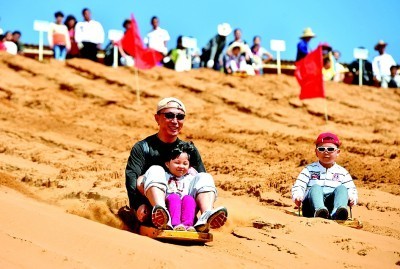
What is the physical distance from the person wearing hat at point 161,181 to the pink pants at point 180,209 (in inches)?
2.6

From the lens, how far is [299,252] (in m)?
5.35

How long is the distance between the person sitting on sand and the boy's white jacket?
5.09 feet

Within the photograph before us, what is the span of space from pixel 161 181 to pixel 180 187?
0.89 ft

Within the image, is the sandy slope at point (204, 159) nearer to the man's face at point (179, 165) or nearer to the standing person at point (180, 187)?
the standing person at point (180, 187)

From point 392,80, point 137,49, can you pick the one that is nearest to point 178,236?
point 137,49

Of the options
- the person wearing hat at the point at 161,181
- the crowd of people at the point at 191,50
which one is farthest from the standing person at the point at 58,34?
the person wearing hat at the point at 161,181

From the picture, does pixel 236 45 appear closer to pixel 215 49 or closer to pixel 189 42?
pixel 215 49

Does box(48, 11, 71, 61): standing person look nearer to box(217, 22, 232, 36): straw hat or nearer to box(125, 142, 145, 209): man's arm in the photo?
box(217, 22, 232, 36): straw hat

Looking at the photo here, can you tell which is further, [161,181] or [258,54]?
[258,54]

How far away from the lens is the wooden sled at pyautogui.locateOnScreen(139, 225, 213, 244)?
17.0 feet

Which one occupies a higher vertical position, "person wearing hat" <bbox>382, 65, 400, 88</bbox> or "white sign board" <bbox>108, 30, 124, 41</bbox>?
"white sign board" <bbox>108, 30, 124, 41</bbox>

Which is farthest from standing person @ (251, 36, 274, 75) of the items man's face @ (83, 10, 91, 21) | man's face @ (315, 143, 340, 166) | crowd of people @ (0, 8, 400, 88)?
man's face @ (315, 143, 340, 166)

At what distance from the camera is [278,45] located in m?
18.0

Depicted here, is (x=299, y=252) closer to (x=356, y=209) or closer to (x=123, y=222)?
(x=123, y=222)
